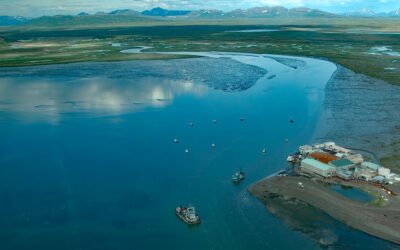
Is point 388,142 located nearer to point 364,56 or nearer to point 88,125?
point 88,125

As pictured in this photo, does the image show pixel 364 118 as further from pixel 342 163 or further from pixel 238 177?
pixel 238 177

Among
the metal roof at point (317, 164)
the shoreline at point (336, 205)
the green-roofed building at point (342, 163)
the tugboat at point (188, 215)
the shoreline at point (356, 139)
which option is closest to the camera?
the shoreline at point (336, 205)

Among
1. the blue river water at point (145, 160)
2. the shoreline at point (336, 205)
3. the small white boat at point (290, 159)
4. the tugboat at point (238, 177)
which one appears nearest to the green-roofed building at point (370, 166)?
the shoreline at point (336, 205)

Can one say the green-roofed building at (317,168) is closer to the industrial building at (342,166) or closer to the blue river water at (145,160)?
the industrial building at (342,166)

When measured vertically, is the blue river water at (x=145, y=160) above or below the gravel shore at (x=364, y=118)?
below

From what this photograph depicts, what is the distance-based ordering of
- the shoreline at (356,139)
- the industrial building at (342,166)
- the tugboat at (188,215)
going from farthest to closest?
the industrial building at (342,166) < the shoreline at (356,139) < the tugboat at (188,215)

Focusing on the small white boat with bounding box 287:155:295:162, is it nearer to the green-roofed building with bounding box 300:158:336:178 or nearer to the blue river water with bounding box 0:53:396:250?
the blue river water with bounding box 0:53:396:250

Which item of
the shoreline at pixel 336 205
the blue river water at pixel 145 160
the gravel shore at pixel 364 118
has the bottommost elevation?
the blue river water at pixel 145 160
